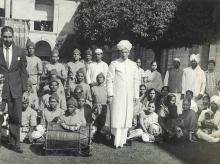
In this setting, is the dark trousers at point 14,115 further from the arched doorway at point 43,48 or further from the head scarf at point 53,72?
the arched doorway at point 43,48

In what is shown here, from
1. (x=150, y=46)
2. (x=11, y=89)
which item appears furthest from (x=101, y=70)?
(x=150, y=46)

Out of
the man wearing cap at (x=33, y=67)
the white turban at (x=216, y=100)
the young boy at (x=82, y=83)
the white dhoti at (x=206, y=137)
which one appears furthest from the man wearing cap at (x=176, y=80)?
the man wearing cap at (x=33, y=67)

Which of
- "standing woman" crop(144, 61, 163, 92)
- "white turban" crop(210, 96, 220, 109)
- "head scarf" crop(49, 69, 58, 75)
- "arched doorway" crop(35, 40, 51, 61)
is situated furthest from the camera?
"arched doorway" crop(35, 40, 51, 61)

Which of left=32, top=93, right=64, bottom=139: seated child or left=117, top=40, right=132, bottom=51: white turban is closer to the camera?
left=117, top=40, right=132, bottom=51: white turban

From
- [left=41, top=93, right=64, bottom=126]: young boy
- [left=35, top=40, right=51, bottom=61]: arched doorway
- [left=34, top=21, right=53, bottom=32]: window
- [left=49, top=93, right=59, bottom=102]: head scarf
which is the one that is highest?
[left=34, top=21, right=53, bottom=32]: window

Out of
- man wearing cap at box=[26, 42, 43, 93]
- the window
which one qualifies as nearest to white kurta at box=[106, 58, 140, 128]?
man wearing cap at box=[26, 42, 43, 93]

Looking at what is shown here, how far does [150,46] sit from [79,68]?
24.9 ft

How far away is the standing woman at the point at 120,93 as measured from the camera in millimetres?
7566

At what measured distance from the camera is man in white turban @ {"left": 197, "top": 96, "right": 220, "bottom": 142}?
339 inches

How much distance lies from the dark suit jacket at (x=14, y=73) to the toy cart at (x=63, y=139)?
781mm

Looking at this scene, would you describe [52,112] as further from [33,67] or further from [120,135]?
[33,67]

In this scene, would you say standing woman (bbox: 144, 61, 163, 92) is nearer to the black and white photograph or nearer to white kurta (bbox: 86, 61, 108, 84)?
the black and white photograph

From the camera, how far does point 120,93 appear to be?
299 inches

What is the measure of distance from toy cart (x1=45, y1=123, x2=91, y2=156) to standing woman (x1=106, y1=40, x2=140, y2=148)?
79cm
